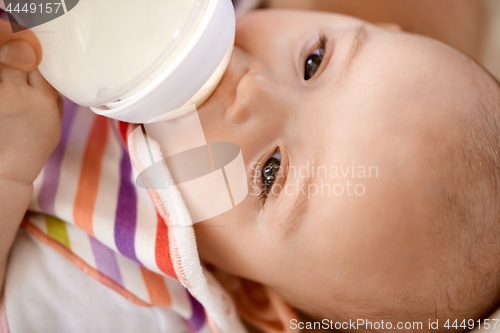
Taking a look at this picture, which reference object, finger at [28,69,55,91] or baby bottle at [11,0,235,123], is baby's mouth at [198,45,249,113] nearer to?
baby bottle at [11,0,235,123]

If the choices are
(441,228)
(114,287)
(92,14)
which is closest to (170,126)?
(92,14)

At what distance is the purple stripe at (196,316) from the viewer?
35.1 inches

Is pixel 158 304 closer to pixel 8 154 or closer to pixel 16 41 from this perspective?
pixel 8 154

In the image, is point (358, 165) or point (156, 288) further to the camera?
point (156, 288)

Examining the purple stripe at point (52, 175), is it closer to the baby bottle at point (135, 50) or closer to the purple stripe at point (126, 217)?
the purple stripe at point (126, 217)

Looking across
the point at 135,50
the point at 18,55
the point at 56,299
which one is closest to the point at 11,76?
the point at 18,55

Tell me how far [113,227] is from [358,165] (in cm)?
52

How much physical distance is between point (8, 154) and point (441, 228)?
76 cm

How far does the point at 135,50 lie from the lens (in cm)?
47

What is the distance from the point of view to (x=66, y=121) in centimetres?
87

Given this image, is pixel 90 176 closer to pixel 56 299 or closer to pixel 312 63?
pixel 56 299

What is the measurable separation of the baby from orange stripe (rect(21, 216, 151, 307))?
0.10 meters

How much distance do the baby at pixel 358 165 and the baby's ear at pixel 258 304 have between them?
0.13m

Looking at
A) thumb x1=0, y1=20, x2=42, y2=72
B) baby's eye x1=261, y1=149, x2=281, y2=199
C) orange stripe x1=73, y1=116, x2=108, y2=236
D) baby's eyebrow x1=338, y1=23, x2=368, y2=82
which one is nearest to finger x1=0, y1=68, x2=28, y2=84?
thumb x1=0, y1=20, x2=42, y2=72
